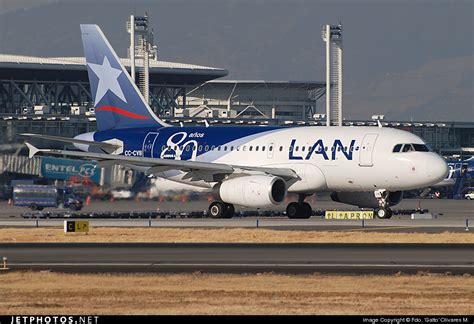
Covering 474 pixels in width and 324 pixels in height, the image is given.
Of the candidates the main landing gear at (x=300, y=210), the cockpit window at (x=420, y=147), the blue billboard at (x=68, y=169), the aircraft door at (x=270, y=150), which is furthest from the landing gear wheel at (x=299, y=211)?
the blue billboard at (x=68, y=169)

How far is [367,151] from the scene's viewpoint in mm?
60531

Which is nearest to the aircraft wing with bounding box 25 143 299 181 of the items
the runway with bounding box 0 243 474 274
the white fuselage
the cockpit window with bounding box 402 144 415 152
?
the white fuselage

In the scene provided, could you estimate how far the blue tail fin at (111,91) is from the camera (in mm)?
70750

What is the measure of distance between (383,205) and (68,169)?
77.6 ft

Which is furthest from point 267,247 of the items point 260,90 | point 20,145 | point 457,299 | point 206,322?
point 260,90

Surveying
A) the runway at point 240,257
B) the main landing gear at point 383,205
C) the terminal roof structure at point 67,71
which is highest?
the terminal roof structure at point 67,71

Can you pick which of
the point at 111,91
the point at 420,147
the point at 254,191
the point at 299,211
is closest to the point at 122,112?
the point at 111,91

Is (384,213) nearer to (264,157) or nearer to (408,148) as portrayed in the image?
(408,148)

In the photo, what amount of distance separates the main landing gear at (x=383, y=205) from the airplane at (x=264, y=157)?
52mm

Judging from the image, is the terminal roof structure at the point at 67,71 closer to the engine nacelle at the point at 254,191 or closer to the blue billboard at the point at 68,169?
the blue billboard at the point at 68,169

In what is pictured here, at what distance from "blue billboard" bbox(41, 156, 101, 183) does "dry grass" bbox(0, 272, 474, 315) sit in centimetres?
3902

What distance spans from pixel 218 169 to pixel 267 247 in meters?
20.4

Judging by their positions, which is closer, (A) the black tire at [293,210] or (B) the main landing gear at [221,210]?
(B) the main landing gear at [221,210]

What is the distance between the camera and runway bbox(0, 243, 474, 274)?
114 ft
